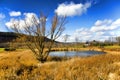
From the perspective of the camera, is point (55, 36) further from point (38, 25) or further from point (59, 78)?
point (59, 78)

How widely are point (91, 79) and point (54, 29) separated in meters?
13.6

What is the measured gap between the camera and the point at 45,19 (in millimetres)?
21000

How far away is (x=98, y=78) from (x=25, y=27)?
1526cm

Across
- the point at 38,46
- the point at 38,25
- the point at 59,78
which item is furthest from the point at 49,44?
the point at 59,78

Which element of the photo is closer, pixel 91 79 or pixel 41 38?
pixel 91 79

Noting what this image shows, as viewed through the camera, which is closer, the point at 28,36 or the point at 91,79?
the point at 91,79

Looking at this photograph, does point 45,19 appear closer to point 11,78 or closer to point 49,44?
point 49,44

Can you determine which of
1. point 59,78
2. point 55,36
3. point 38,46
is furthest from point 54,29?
point 59,78

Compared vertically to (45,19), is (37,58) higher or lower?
lower

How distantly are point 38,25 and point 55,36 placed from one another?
2372 millimetres

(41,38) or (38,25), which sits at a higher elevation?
(38,25)

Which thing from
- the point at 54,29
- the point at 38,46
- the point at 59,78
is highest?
the point at 54,29

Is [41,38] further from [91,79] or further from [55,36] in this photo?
[91,79]

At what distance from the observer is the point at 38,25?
21.0 m
